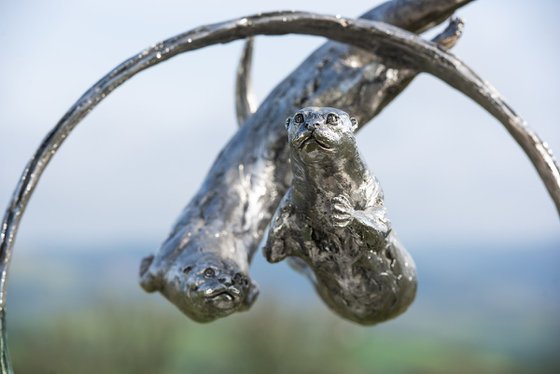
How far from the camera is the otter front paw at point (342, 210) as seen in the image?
1.20 metres

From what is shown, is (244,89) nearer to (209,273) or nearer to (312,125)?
(209,273)

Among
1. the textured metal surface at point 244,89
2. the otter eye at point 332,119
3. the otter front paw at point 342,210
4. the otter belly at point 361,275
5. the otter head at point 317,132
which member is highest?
the textured metal surface at point 244,89

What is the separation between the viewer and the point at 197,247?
1.45 meters

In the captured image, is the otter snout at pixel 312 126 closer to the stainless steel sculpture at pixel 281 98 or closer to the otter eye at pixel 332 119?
the otter eye at pixel 332 119

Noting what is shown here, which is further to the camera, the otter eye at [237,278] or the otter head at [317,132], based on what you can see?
the otter eye at [237,278]

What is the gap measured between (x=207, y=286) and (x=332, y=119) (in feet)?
1.15

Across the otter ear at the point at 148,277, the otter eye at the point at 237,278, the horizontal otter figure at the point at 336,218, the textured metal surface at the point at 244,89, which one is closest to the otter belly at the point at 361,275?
the horizontal otter figure at the point at 336,218

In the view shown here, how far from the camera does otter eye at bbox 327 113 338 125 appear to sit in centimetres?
115

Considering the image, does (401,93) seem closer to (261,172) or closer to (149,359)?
(261,172)

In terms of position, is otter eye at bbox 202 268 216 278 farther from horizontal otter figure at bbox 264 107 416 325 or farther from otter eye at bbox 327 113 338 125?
otter eye at bbox 327 113 338 125

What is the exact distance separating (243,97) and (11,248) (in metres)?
0.70

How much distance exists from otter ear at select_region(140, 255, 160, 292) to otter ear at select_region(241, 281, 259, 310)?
0.15 m

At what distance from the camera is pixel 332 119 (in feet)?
3.77

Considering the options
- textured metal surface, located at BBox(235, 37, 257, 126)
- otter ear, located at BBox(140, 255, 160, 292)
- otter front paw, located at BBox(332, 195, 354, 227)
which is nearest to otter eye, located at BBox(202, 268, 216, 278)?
otter ear, located at BBox(140, 255, 160, 292)
